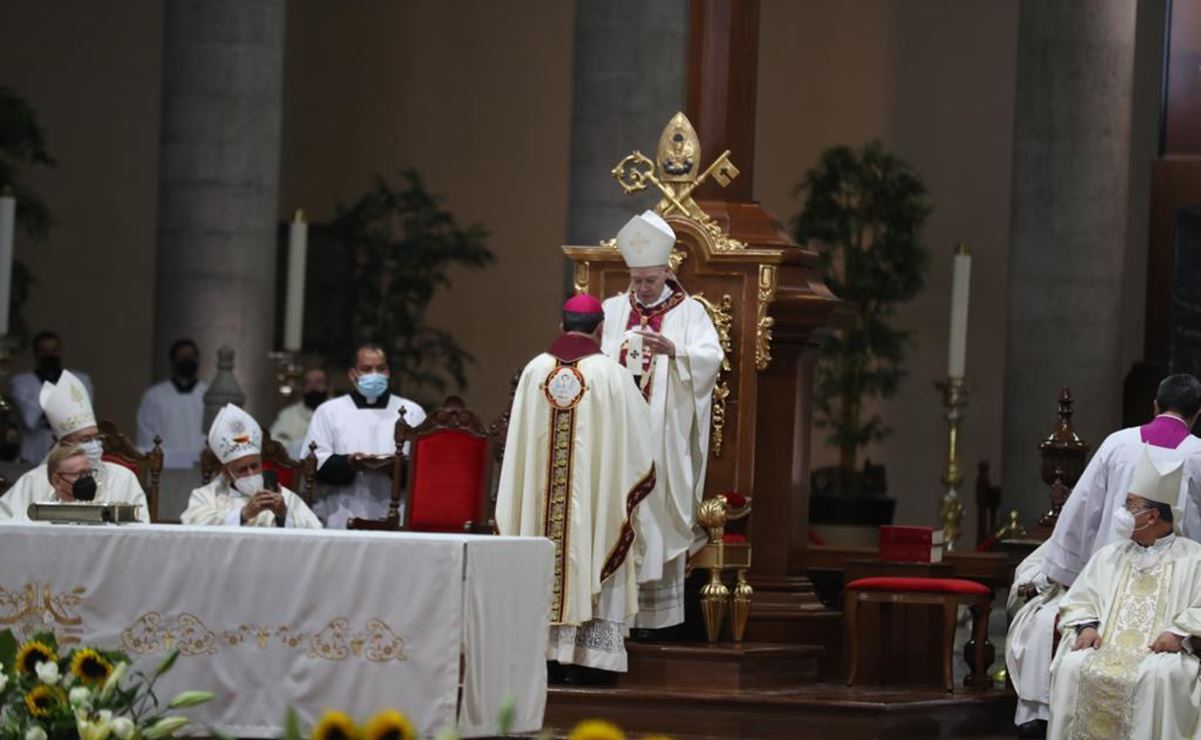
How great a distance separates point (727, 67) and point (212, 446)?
98.2 inches

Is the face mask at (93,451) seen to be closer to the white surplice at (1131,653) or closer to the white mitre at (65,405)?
the white mitre at (65,405)

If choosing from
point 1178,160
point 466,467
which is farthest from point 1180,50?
point 466,467

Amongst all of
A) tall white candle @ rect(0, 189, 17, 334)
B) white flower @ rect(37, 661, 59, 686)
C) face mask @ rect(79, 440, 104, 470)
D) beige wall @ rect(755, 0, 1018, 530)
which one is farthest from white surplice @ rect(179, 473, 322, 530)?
beige wall @ rect(755, 0, 1018, 530)

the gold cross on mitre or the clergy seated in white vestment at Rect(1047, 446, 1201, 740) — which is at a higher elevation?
the gold cross on mitre

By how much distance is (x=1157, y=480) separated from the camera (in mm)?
8500

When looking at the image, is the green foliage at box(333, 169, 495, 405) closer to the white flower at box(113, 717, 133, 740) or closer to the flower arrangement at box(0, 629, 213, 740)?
the flower arrangement at box(0, 629, 213, 740)

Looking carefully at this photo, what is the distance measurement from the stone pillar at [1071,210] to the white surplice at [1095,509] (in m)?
7.42

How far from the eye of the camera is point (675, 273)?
9820 mm

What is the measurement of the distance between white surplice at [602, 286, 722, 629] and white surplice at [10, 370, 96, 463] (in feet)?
19.1

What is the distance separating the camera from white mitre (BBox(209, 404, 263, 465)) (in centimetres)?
948

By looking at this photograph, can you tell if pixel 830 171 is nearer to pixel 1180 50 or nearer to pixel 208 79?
pixel 208 79

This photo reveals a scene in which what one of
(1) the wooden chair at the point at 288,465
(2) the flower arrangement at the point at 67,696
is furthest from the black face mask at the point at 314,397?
(2) the flower arrangement at the point at 67,696

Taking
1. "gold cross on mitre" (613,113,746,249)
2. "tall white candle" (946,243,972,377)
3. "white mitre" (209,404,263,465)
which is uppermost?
"gold cross on mitre" (613,113,746,249)

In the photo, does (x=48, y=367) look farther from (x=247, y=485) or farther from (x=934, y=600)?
(x=934, y=600)
